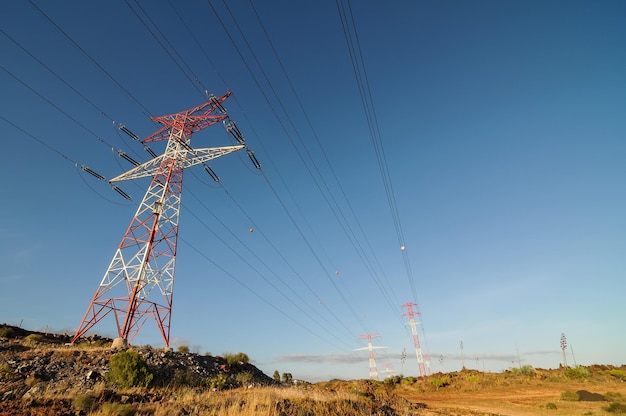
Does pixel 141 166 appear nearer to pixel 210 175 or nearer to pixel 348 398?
pixel 210 175

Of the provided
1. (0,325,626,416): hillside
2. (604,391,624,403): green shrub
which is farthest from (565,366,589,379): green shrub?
(604,391,624,403): green shrub

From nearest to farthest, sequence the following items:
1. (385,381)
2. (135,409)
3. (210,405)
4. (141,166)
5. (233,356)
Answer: (135,409), (210,405), (141,166), (233,356), (385,381)

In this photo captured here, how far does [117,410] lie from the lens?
37.0 feet

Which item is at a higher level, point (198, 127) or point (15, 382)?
point (198, 127)

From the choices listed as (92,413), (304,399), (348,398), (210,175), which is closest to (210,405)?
(92,413)

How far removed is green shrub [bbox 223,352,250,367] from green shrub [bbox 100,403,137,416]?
795 inches

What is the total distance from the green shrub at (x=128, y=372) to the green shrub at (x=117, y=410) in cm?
717

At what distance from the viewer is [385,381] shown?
166ft

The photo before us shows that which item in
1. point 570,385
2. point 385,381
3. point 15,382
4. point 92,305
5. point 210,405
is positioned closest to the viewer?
point 210,405

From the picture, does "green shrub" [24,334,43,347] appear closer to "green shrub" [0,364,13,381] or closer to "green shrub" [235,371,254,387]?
"green shrub" [0,364,13,381]

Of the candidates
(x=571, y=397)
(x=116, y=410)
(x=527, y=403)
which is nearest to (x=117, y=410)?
(x=116, y=410)

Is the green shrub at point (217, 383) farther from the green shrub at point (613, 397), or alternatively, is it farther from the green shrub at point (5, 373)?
the green shrub at point (613, 397)

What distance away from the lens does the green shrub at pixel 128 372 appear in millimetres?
17719

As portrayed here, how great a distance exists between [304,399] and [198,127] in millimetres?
23383
